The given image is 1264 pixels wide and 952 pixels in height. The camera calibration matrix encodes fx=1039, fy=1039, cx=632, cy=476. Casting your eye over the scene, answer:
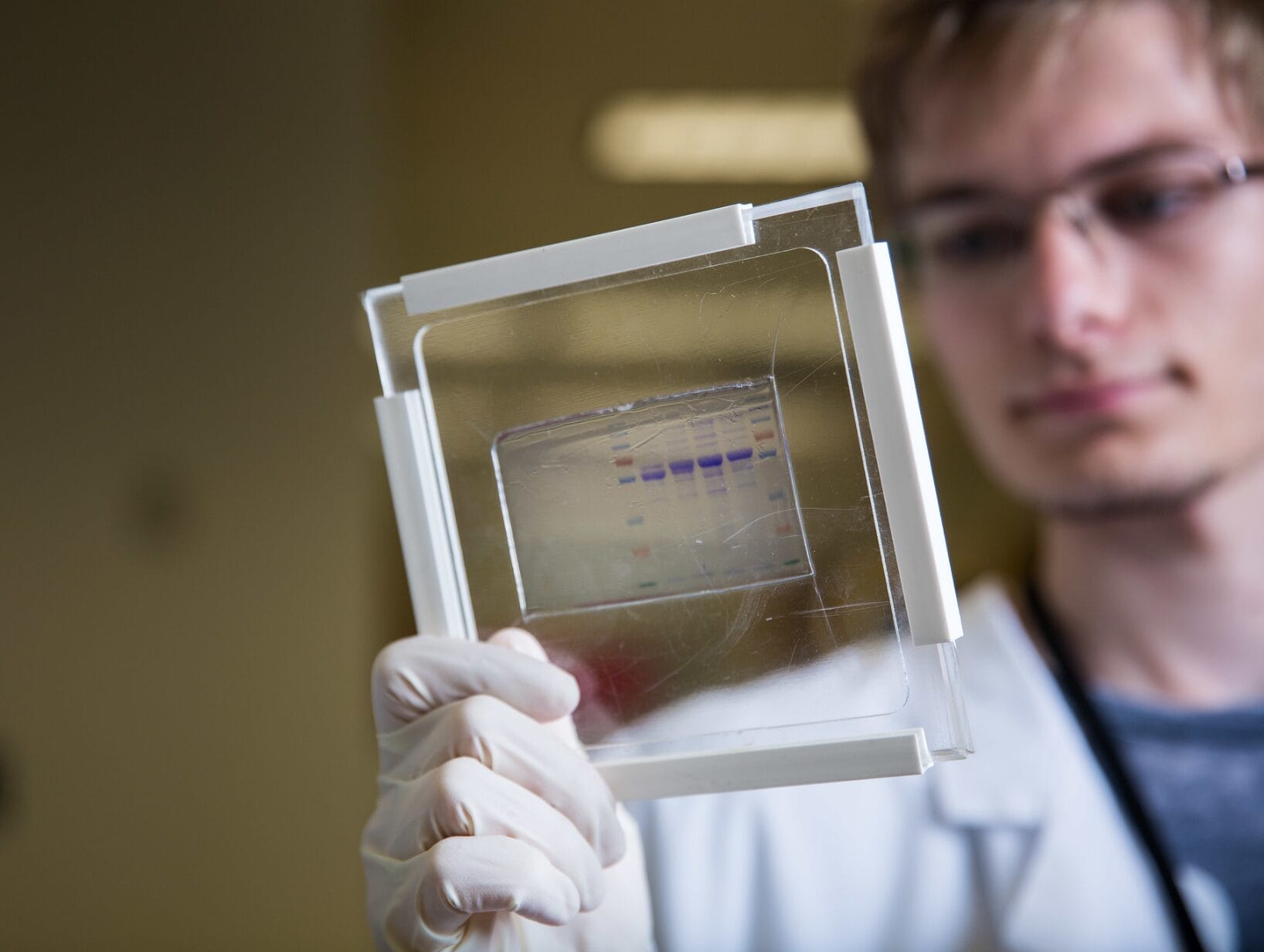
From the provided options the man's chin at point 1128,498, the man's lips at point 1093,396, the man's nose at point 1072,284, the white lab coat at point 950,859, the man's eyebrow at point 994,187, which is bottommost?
the white lab coat at point 950,859

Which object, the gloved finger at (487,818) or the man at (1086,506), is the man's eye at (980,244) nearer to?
the man at (1086,506)

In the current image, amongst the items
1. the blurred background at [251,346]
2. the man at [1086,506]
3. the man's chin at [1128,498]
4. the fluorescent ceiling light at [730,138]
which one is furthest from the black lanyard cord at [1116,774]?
the fluorescent ceiling light at [730,138]

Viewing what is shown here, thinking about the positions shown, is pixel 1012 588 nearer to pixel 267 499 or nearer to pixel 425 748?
pixel 425 748

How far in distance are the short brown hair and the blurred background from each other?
79 centimetres

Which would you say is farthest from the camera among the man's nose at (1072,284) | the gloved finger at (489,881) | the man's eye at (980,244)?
the man's eye at (980,244)

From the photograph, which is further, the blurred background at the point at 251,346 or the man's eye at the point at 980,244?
the blurred background at the point at 251,346

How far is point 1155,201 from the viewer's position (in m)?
1.27

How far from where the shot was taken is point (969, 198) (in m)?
1.36

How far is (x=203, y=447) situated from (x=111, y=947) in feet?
4.01

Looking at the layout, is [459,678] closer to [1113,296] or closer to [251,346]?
[1113,296]

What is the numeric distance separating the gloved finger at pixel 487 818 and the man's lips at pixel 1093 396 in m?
0.82

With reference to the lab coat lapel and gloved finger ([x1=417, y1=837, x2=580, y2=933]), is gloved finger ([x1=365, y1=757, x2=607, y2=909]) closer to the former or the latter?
gloved finger ([x1=417, y1=837, x2=580, y2=933])

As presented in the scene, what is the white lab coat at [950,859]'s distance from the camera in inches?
49.2

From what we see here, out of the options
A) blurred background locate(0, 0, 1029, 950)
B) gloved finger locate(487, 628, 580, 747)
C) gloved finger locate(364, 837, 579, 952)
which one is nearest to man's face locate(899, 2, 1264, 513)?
gloved finger locate(487, 628, 580, 747)
